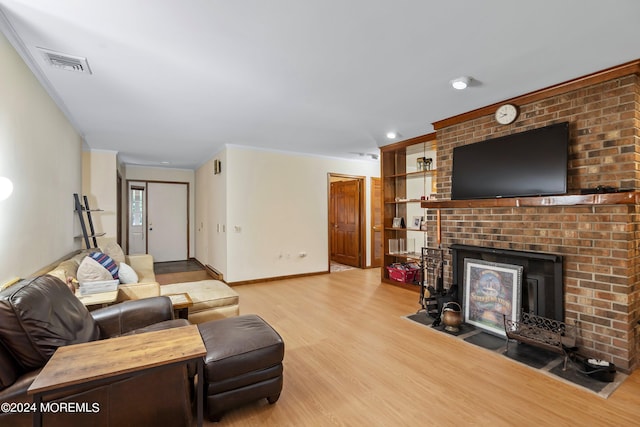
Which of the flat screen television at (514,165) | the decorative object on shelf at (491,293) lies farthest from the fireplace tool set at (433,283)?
the flat screen television at (514,165)

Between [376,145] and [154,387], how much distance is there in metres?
4.57

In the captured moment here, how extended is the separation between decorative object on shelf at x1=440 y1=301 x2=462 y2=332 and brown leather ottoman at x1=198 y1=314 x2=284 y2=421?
1.98m

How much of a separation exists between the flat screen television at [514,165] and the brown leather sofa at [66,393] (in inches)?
125

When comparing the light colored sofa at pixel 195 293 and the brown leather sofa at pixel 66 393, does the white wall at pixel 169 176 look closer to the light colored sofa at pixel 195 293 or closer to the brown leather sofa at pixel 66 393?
the light colored sofa at pixel 195 293

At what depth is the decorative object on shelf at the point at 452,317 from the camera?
10.4 ft

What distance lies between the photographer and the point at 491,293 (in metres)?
3.19

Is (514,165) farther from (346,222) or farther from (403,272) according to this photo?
(346,222)

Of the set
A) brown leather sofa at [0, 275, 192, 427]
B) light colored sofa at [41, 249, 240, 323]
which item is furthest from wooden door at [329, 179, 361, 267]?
brown leather sofa at [0, 275, 192, 427]

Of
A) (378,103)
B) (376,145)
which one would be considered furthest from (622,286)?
(376,145)

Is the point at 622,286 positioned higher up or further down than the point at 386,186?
further down

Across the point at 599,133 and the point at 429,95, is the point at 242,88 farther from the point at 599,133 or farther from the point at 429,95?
the point at 599,133

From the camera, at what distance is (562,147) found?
2.72 metres

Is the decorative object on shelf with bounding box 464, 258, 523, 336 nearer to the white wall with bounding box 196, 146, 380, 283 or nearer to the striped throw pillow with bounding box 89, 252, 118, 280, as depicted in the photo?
the white wall with bounding box 196, 146, 380, 283

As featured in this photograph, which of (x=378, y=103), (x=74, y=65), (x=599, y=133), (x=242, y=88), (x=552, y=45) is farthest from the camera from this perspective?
(x=378, y=103)
